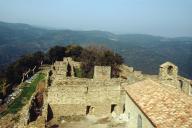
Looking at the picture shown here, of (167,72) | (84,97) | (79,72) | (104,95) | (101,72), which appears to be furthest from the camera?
(79,72)

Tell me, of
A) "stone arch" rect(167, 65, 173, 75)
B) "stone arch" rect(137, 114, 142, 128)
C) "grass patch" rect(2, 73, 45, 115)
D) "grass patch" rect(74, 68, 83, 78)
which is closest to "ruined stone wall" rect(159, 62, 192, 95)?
"stone arch" rect(167, 65, 173, 75)

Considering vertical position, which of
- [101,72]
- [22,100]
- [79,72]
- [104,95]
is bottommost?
[22,100]

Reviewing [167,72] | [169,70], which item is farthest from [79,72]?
[167,72]

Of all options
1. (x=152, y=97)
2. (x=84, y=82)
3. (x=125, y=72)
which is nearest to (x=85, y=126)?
(x=84, y=82)

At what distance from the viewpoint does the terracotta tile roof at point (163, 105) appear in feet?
48.1

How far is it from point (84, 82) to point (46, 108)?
178 inches

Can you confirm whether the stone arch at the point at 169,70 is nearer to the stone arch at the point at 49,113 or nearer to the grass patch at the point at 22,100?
the stone arch at the point at 49,113

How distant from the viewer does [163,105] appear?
17.2m

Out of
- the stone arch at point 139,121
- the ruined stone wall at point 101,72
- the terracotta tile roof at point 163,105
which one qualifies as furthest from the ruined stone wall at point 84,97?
the stone arch at point 139,121

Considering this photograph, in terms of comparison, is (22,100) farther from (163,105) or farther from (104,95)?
(163,105)

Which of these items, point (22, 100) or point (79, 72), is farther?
point (79, 72)

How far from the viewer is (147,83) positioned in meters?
23.3

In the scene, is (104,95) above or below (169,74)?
below

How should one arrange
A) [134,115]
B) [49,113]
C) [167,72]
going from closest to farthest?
1. [134,115]
2. [49,113]
3. [167,72]
